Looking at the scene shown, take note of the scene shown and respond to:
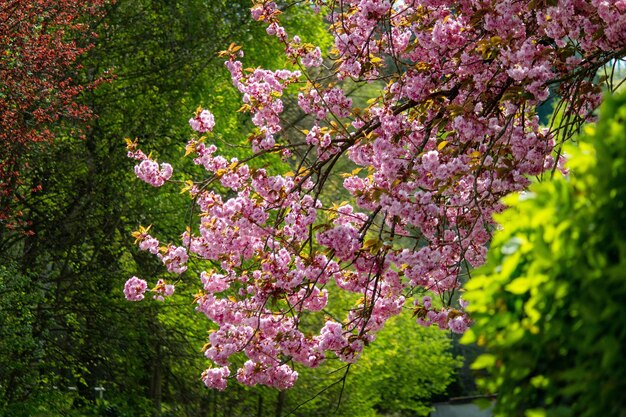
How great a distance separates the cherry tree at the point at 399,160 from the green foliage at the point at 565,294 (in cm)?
297

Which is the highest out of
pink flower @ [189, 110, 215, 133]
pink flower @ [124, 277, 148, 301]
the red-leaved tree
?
the red-leaved tree

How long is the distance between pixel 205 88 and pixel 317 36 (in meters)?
3.62

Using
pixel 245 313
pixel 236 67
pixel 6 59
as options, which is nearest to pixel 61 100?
pixel 6 59

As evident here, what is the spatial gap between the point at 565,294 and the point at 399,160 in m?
4.09

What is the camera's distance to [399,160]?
6961 millimetres

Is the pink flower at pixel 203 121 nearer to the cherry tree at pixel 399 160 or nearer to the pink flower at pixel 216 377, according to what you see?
the cherry tree at pixel 399 160

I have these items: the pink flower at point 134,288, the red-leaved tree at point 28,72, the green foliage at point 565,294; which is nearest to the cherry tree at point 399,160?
the pink flower at point 134,288

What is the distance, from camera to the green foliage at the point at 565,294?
9.14 feet

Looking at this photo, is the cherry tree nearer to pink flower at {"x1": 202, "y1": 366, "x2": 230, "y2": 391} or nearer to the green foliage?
pink flower at {"x1": 202, "y1": 366, "x2": 230, "y2": 391}

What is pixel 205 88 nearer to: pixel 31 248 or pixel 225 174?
pixel 31 248

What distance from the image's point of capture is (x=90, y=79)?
14.7 metres

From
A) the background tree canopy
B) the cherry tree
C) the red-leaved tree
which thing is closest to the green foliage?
the cherry tree

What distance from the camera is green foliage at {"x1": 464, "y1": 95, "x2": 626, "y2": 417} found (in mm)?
2785

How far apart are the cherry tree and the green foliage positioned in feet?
9.75
